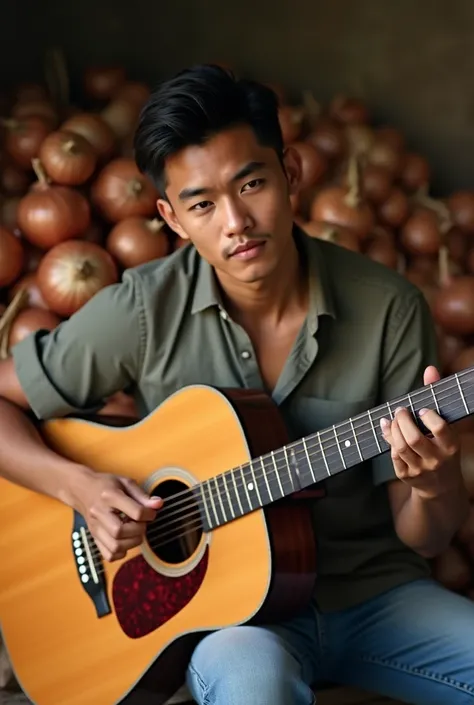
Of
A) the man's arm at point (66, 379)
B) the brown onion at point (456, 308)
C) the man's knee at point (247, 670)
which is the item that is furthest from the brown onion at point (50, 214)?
the man's knee at point (247, 670)

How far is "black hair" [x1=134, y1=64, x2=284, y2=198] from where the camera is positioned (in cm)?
155

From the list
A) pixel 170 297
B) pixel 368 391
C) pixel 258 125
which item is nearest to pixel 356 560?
pixel 368 391

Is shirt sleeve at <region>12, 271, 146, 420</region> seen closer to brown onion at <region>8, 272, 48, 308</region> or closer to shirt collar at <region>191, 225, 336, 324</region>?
shirt collar at <region>191, 225, 336, 324</region>

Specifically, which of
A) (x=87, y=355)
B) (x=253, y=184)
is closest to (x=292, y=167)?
(x=253, y=184)

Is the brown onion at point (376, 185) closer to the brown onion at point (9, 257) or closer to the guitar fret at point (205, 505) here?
the brown onion at point (9, 257)

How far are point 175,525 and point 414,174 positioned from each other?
1581 mm

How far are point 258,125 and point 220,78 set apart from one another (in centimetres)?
10

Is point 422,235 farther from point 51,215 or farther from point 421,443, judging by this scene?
point 421,443

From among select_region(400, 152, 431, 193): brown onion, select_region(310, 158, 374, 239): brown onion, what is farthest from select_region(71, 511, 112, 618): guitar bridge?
select_region(400, 152, 431, 193): brown onion

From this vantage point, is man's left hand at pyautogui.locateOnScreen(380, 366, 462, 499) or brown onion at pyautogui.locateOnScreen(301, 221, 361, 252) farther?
brown onion at pyautogui.locateOnScreen(301, 221, 361, 252)

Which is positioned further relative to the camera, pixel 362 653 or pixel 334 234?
pixel 334 234

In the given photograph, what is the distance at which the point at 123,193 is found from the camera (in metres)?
2.38

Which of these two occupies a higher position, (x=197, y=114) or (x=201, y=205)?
(x=197, y=114)

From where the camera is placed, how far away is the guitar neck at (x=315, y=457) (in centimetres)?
127
